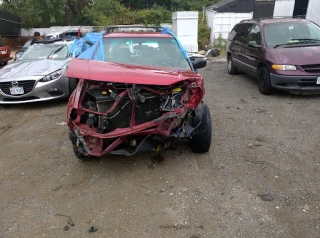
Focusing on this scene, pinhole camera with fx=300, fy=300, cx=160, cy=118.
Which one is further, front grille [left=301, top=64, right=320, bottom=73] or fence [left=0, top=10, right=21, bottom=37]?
fence [left=0, top=10, right=21, bottom=37]

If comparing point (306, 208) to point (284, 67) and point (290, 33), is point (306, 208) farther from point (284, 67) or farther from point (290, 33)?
A: point (290, 33)

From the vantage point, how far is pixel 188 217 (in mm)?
2967

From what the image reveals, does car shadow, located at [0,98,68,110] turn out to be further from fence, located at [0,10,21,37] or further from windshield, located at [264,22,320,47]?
fence, located at [0,10,21,37]

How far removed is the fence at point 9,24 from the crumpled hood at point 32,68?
51.8 feet

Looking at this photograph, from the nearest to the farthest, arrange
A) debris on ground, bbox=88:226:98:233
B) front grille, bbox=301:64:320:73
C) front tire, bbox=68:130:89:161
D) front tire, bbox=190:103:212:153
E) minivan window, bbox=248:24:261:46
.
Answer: debris on ground, bbox=88:226:98:233, front tire, bbox=68:130:89:161, front tire, bbox=190:103:212:153, front grille, bbox=301:64:320:73, minivan window, bbox=248:24:261:46

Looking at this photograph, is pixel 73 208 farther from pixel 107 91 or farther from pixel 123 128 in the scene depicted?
pixel 107 91

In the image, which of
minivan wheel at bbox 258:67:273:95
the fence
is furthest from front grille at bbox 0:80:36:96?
the fence

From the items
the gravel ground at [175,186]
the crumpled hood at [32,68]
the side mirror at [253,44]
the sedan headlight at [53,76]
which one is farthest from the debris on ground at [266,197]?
the crumpled hood at [32,68]

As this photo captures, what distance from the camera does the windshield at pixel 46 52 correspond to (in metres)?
7.86

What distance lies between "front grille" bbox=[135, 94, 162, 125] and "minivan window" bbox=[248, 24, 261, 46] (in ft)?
15.4

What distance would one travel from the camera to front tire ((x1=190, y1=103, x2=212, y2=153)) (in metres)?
3.91

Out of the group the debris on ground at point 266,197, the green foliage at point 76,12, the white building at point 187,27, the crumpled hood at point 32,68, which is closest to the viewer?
the debris on ground at point 266,197

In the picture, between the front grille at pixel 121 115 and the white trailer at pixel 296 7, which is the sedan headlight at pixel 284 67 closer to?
the front grille at pixel 121 115

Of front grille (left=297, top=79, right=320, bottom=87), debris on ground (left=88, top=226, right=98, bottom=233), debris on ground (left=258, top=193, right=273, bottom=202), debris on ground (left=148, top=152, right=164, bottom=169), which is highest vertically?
front grille (left=297, top=79, right=320, bottom=87)
